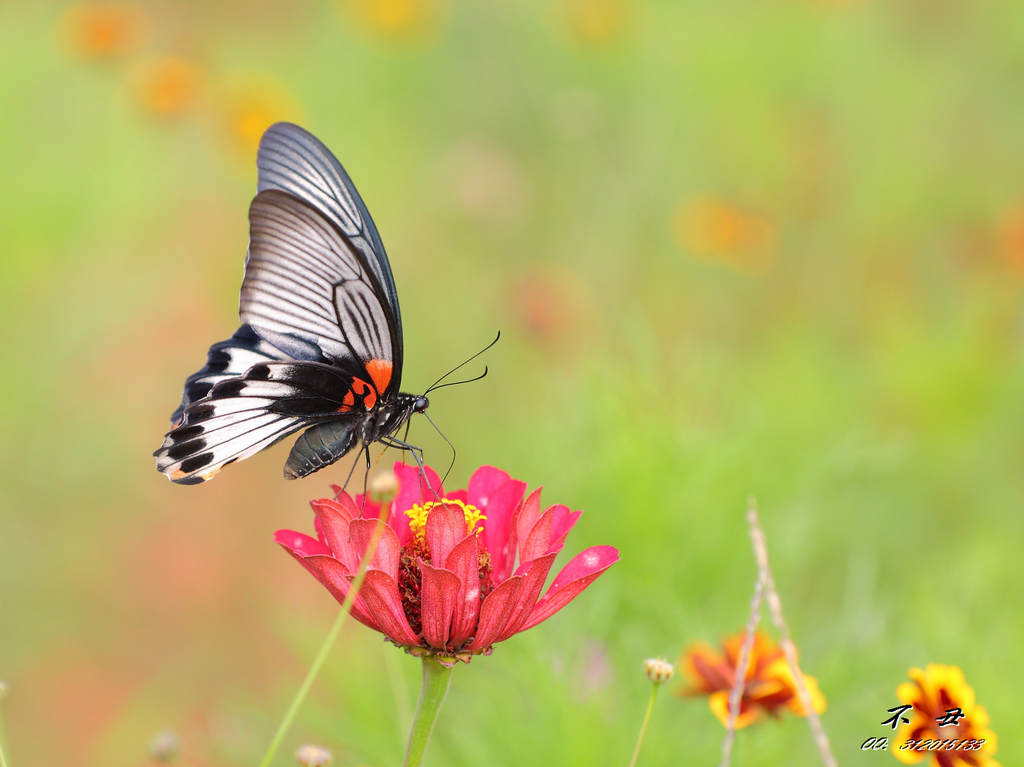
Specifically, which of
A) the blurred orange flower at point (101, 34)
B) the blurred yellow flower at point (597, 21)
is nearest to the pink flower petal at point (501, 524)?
the blurred orange flower at point (101, 34)

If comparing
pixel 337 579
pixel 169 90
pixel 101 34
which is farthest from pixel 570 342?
pixel 337 579

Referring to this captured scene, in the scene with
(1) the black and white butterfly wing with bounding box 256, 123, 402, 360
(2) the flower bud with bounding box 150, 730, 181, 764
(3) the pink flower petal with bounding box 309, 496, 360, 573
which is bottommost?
(2) the flower bud with bounding box 150, 730, 181, 764

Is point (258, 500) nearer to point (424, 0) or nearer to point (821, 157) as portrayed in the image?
point (424, 0)

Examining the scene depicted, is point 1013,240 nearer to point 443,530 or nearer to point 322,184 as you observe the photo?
point 322,184

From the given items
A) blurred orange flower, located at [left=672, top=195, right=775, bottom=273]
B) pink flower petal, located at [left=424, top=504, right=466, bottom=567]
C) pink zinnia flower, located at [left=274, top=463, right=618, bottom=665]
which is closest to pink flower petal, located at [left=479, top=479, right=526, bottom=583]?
pink zinnia flower, located at [left=274, top=463, right=618, bottom=665]

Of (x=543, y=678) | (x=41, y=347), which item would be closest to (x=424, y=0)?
(x=41, y=347)

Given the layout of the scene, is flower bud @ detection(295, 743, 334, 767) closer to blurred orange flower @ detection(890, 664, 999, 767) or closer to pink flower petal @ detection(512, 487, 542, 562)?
pink flower petal @ detection(512, 487, 542, 562)

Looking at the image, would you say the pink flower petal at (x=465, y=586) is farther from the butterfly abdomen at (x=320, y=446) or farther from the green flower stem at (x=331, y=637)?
the butterfly abdomen at (x=320, y=446)
